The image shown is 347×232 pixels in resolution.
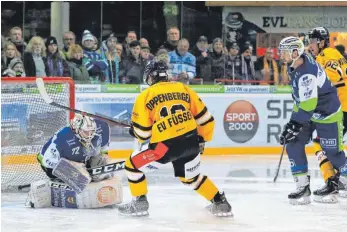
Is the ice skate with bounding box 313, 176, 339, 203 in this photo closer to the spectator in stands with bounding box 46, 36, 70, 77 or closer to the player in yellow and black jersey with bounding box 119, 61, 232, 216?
the player in yellow and black jersey with bounding box 119, 61, 232, 216

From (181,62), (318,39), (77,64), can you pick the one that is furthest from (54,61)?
(318,39)

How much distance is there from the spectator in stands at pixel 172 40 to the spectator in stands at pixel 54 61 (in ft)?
4.53

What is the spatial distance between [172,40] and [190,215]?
463 cm

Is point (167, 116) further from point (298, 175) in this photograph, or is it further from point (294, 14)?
point (294, 14)

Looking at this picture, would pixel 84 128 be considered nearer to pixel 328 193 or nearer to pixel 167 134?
pixel 167 134

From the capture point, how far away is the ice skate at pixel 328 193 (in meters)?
5.82

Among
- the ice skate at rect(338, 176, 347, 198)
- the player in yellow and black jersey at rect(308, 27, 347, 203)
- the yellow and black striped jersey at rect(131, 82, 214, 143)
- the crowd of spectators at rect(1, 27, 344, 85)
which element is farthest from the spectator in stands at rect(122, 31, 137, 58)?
the yellow and black striped jersey at rect(131, 82, 214, 143)

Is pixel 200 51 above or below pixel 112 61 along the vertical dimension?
above

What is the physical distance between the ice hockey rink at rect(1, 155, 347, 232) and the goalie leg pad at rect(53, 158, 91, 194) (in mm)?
175

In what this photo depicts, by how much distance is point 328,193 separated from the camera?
19.3ft

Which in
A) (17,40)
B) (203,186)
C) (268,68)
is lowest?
(203,186)

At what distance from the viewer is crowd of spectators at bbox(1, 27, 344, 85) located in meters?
8.48

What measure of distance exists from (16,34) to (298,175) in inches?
164

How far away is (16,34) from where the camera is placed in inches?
348
